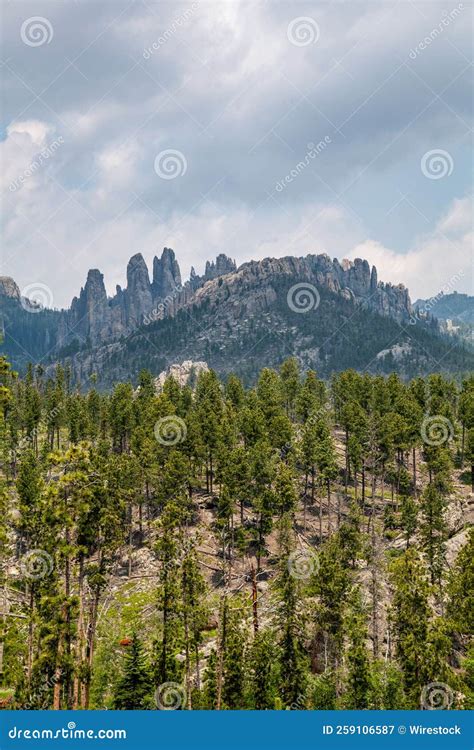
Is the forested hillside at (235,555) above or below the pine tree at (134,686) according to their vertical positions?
above

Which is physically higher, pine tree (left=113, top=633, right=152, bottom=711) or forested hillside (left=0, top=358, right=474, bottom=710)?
forested hillside (left=0, top=358, right=474, bottom=710)

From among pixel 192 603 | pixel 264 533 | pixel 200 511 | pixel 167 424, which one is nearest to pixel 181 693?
pixel 192 603

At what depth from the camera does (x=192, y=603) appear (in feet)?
141

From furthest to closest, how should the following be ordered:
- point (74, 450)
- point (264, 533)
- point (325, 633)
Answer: point (264, 533), point (325, 633), point (74, 450)

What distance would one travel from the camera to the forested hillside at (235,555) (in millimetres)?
39469

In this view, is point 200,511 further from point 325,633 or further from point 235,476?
point 325,633

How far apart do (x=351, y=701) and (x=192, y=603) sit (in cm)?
1359

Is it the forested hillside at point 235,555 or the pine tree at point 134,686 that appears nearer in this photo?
the forested hillside at point 235,555

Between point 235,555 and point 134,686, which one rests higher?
point 235,555

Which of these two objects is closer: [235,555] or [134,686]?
[134,686]

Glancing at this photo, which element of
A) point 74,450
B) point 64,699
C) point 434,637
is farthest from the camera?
point 64,699

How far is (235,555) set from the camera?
79562 millimetres

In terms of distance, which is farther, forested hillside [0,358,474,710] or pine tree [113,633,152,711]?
pine tree [113,633,152,711]

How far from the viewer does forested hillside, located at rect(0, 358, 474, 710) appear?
3947cm
